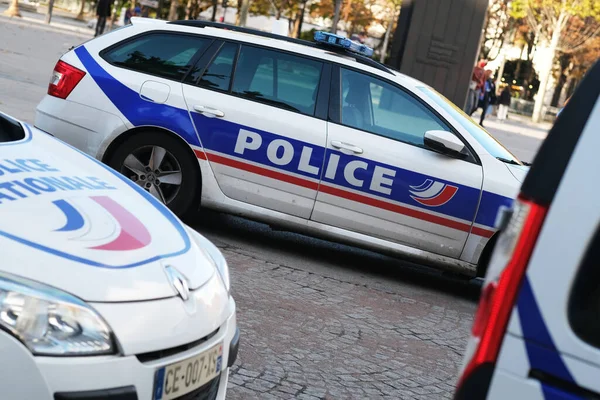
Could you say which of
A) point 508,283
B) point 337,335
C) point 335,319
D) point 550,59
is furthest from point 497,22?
point 508,283

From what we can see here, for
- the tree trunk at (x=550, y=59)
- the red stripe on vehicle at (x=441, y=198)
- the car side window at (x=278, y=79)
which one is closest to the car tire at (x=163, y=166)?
the car side window at (x=278, y=79)

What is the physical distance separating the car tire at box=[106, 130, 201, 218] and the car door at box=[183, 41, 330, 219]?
0.17 meters

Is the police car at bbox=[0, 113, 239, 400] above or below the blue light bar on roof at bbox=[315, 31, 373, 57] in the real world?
below

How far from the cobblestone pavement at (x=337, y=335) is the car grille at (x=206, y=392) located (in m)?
0.95

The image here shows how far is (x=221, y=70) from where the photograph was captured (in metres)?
A: 7.44

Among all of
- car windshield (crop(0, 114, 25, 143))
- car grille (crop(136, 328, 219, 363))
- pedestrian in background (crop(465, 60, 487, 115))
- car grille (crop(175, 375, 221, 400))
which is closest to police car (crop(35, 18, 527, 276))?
car windshield (crop(0, 114, 25, 143))

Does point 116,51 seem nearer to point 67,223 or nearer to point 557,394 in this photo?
point 67,223

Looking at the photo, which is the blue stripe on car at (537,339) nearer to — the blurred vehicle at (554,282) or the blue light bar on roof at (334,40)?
the blurred vehicle at (554,282)

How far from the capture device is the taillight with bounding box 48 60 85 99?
7418 mm

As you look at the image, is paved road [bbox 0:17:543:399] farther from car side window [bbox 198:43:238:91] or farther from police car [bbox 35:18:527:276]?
car side window [bbox 198:43:238:91]

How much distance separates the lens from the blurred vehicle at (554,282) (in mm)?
2189

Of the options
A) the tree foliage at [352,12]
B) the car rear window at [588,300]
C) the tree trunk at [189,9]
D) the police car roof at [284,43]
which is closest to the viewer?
the car rear window at [588,300]

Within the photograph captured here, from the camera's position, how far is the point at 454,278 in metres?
8.25

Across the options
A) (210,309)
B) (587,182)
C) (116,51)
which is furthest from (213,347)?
(116,51)
